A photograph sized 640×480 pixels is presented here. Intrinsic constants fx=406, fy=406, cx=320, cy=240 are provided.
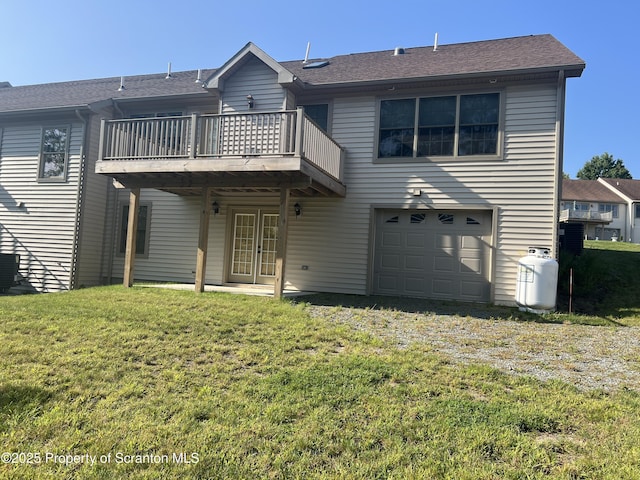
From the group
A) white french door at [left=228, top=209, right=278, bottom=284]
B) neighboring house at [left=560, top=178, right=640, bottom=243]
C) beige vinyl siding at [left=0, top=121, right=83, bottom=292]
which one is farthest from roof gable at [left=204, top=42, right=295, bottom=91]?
neighboring house at [left=560, top=178, right=640, bottom=243]

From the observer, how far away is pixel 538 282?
7.91 metres

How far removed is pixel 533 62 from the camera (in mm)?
8820

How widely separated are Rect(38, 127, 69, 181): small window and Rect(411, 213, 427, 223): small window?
964 cm

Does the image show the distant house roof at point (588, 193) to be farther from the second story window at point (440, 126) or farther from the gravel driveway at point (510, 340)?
the gravel driveway at point (510, 340)

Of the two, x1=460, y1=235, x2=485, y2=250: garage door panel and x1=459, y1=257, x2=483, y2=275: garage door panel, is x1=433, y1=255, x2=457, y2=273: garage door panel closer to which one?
x1=459, y1=257, x2=483, y2=275: garage door panel

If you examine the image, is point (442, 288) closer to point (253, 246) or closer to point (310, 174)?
point (310, 174)

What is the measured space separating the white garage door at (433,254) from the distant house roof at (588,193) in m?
32.7

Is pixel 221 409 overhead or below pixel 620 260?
below

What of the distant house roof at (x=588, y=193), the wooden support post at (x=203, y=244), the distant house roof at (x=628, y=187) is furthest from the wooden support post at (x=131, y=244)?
the distant house roof at (x=628, y=187)

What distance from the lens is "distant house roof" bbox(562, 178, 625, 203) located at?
119ft

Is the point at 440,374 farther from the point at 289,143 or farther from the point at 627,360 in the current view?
the point at 289,143

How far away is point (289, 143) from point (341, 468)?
20.7ft

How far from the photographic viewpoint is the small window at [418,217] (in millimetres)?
9852

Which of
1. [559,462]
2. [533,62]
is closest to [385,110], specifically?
[533,62]
